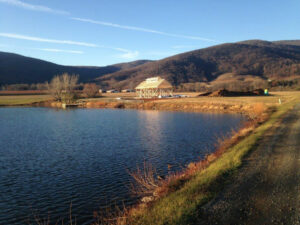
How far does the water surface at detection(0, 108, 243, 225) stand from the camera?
37.8ft

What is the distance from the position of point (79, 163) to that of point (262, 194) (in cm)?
1265

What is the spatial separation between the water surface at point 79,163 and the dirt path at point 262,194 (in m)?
4.72

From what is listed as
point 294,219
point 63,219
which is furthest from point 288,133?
point 63,219

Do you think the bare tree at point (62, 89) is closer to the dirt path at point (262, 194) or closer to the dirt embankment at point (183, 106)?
the dirt embankment at point (183, 106)

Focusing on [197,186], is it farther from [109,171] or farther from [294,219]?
[109,171]

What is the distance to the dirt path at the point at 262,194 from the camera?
7.19 m

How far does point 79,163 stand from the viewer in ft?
58.3

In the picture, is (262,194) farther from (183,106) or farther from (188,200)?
(183,106)

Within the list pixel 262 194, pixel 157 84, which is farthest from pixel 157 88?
pixel 262 194

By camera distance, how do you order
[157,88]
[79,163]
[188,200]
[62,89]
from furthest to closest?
1. [62,89]
2. [157,88]
3. [79,163]
4. [188,200]

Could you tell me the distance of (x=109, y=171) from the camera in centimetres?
1588

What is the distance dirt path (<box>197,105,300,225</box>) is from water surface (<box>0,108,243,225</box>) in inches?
186

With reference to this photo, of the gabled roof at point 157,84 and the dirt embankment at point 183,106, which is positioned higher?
the gabled roof at point 157,84

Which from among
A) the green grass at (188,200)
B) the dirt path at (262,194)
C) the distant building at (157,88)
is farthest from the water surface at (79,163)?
the distant building at (157,88)
